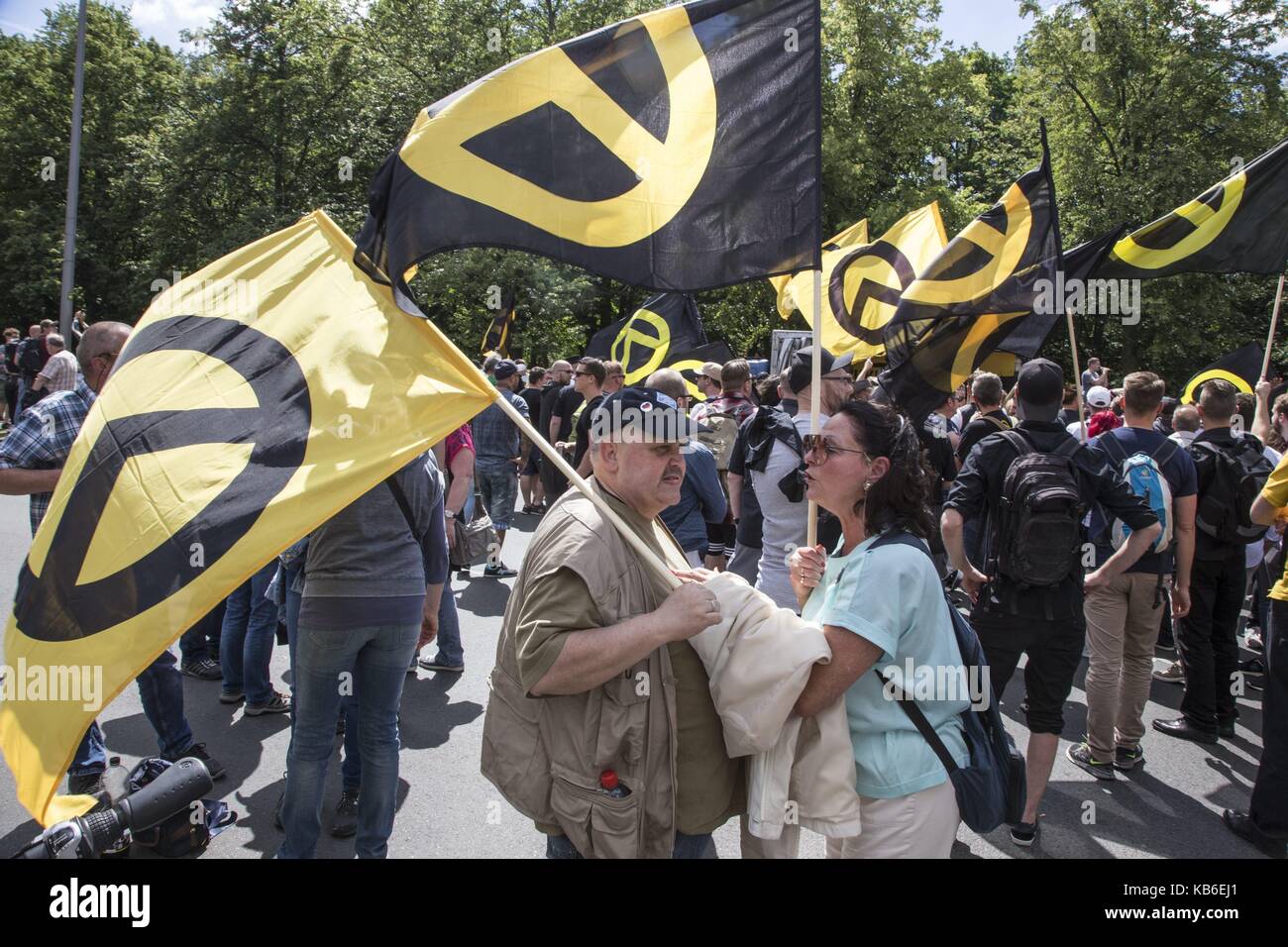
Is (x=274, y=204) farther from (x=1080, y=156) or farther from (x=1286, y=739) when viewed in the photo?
(x=1286, y=739)

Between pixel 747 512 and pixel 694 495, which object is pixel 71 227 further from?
pixel 747 512

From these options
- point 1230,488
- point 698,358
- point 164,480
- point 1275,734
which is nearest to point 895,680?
point 164,480

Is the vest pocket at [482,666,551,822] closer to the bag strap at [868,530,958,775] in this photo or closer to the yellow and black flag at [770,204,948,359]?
the bag strap at [868,530,958,775]

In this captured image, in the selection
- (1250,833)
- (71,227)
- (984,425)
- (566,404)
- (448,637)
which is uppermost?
(71,227)

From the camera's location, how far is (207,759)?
437 cm

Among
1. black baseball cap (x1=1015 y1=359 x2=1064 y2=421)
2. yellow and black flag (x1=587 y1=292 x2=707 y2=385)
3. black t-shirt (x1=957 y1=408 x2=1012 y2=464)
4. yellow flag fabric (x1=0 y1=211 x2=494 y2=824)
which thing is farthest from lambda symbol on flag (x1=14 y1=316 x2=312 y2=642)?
yellow and black flag (x1=587 y1=292 x2=707 y2=385)

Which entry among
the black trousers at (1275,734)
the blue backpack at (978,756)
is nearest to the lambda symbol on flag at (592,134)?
the blue backpack at (978,756)

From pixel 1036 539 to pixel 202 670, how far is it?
499 centimetres

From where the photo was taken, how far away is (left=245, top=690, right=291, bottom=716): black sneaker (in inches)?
200

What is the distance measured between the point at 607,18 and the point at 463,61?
4.59 metres

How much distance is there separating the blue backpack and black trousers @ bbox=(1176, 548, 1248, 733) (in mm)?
3584

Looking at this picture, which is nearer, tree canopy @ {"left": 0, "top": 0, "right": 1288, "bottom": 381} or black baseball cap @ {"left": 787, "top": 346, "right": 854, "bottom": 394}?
black baseball cap @ {"left": 787, "top": 346, "right": 854, "bottom": 394}

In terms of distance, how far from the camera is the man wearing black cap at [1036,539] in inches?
143

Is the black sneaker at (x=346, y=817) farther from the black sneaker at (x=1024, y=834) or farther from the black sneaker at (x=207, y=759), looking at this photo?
the black sneaker at (x=1024, y=834)
